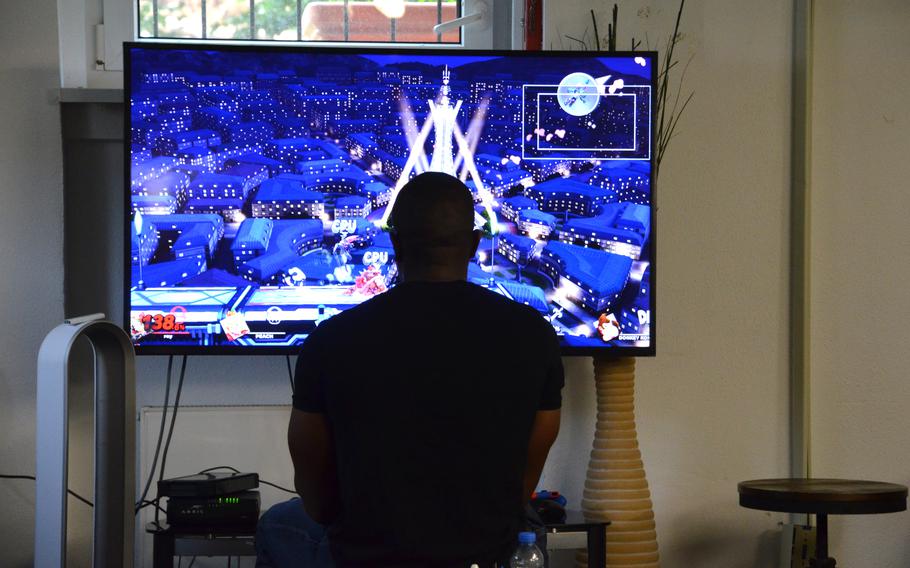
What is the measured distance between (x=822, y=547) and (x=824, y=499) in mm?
269

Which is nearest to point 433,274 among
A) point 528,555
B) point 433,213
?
point 433,213

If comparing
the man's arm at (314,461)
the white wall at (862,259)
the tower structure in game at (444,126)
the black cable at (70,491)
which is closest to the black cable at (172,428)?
the black cable at (70,491)

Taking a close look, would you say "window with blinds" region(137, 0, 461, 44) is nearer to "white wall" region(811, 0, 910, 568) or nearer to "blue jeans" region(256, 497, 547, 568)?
"white wall" region(811, 0, 910, 568)

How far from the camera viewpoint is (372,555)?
1.80m

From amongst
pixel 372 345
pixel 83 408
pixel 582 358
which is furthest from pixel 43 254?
pixel 372 345

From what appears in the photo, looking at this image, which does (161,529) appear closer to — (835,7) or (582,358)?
(582,358)

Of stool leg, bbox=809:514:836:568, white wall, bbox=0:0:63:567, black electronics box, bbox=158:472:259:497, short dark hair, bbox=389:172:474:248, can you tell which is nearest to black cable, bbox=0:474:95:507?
white wall, bbox=0:0:63:567

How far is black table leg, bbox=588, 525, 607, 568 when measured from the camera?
314cm

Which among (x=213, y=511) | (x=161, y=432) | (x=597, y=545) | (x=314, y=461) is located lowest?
(x=597, y=545)

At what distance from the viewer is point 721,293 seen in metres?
3.69

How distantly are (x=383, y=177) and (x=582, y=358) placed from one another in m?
0.88

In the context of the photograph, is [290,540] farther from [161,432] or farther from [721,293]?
[721,293]

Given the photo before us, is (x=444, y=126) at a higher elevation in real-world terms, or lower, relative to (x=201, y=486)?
higher

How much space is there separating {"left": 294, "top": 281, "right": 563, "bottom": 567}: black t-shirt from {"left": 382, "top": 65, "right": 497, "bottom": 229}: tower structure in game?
144 centimetres
